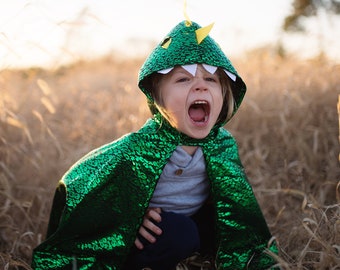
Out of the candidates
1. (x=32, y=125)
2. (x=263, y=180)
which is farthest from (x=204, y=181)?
(x=32, y=125)

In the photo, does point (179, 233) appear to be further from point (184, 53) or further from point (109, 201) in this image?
point (184, 53)

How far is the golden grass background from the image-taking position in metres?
2.25

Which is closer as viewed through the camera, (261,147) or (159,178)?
(159,178)

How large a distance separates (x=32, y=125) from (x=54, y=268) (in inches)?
85.7

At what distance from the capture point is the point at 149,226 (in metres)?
1.85

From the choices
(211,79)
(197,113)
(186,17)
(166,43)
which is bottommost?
(197,113)

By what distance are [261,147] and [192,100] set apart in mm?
1403

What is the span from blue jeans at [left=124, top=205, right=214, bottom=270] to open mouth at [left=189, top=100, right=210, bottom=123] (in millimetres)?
390

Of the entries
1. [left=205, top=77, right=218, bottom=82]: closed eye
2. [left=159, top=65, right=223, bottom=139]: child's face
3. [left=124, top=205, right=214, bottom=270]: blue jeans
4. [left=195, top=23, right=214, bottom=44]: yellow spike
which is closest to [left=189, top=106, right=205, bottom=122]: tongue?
[left=159, top=65, right=223, bottom=139]: child's face

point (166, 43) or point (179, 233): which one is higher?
point (166, 43)

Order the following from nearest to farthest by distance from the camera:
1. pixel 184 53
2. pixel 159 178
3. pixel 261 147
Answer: pixel 184 53
pixel 159 178
pixel 261 147

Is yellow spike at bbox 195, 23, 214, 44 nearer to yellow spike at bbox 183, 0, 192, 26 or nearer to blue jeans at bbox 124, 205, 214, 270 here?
yellow spike at bbox 183, 0, 192, 26

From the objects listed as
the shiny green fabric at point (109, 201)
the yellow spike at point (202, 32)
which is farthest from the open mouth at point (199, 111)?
the yellow spike at point (202, 32)

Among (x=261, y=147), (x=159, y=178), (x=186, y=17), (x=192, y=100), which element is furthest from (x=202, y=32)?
(x=261, y=147)
